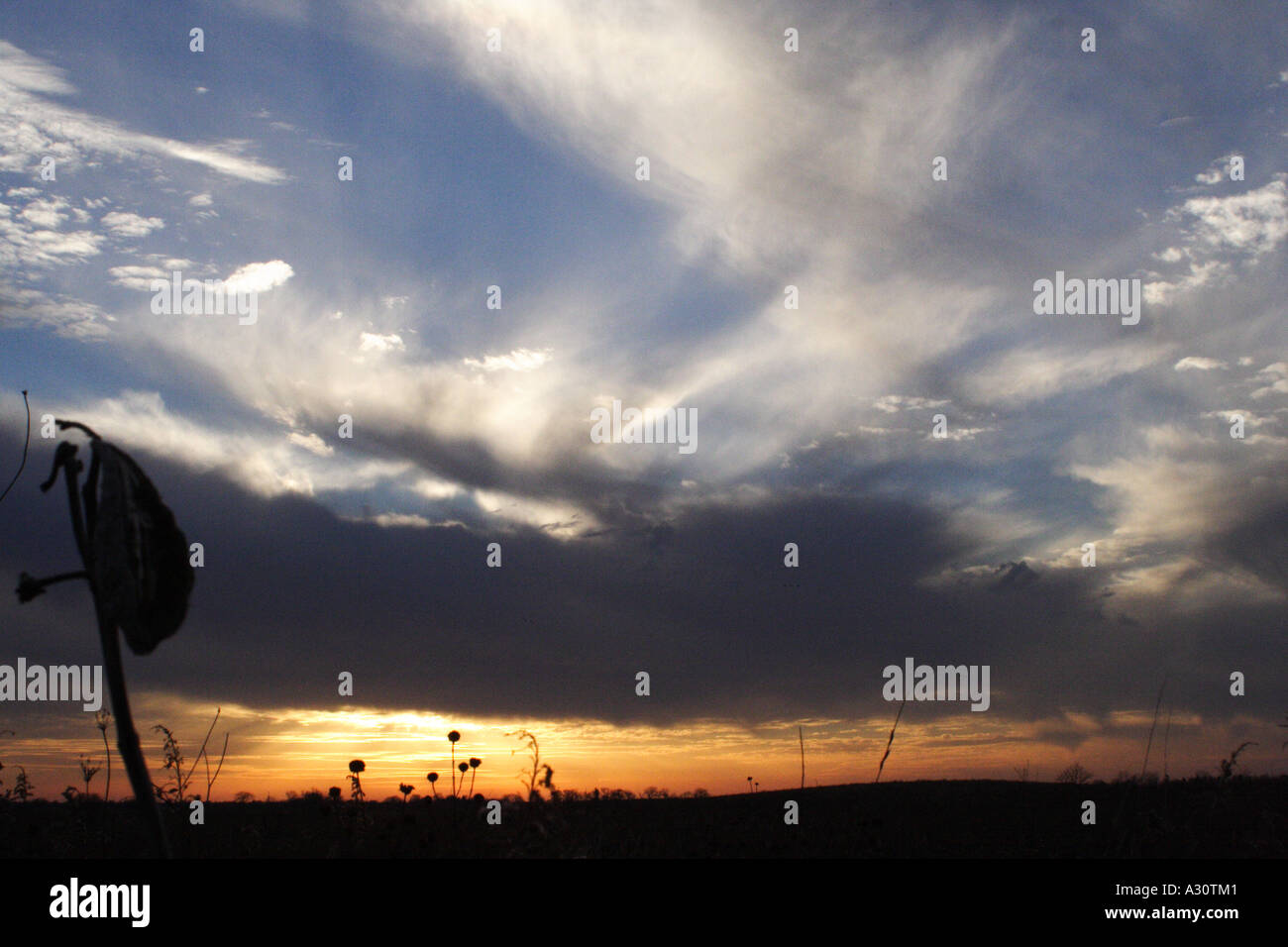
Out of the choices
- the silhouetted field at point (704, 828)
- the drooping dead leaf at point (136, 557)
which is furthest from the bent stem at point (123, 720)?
the silhouetted field at point (704, 828)

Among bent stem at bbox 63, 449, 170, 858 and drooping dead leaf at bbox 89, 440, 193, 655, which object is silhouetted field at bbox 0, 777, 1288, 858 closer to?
bent stem at bbox 63, 449, 170, 858

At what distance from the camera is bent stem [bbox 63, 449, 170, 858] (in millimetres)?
3596

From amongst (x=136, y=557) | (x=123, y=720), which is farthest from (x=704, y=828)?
(x=136, y=557)

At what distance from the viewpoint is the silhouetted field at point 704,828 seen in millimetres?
8164

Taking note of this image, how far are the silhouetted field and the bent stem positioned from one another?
3.65 meters

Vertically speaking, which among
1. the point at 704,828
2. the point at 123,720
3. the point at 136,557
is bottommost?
the point at 704,828

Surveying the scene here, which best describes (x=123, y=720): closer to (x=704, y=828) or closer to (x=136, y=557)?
(x=136, y=557)

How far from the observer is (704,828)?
1151 cm

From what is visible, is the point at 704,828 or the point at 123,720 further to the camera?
the point at 704,828

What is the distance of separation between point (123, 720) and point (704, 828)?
916 centimetres

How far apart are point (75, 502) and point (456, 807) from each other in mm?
6789

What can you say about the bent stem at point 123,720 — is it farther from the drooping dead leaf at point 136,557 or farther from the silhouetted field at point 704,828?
the silhouetted field at point 704,828
